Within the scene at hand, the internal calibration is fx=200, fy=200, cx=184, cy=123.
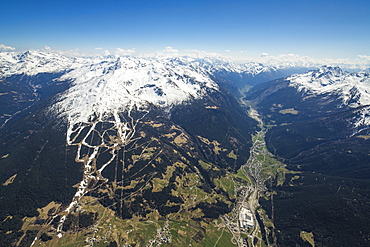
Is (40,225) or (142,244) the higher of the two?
(40,225)

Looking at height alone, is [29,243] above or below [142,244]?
above

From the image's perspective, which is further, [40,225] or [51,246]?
[40,225]

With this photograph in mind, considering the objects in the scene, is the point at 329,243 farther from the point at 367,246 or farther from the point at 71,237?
the point at 71,237

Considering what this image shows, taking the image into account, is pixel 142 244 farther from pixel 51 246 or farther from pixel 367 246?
pixel 367 246

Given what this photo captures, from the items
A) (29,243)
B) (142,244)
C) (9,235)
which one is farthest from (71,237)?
(142,244)

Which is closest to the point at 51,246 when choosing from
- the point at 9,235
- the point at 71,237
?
the point at 71,237

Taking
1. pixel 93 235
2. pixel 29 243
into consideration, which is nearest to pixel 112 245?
pixel 93 235

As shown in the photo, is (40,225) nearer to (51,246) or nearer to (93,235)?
(51,246)

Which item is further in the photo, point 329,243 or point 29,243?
point 329,243
